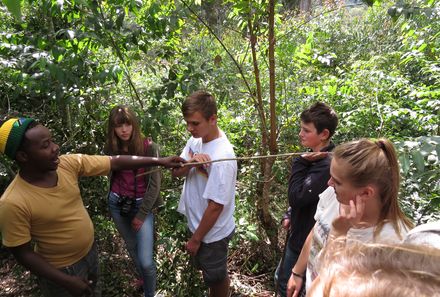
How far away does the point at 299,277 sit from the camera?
77.2 inches

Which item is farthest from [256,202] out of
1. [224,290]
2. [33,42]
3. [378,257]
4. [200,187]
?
[378,257]

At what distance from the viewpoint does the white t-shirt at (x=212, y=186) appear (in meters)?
2.01

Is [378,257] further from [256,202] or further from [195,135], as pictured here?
[256,202]

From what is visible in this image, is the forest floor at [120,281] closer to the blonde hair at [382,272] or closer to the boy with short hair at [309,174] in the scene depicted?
the boy with short hair at [309,174]

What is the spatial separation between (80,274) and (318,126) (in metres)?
1.80

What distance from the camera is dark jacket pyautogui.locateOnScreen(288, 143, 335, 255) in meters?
2.03

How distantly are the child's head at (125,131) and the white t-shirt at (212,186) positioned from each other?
44cm

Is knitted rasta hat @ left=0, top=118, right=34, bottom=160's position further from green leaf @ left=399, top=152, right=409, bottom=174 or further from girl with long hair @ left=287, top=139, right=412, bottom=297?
green leaf @ left=399, top=152, right=409, bottom=174

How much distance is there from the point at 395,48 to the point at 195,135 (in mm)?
6106

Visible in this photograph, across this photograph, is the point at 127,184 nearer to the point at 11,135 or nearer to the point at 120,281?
the point at 11,135

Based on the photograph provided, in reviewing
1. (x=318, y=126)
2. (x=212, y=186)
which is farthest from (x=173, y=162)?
(x=318, y=126)

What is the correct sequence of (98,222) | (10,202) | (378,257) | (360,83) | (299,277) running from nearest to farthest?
(378,257) < (10,202) < (299,277) < (98,222) < (360,83)

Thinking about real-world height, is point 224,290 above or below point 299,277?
below

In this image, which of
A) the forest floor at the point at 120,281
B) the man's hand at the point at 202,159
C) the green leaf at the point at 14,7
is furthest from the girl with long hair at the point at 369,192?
the forest floor at the point at 120,281
